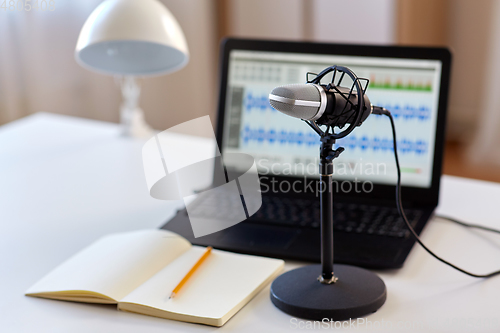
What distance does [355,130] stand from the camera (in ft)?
3.22

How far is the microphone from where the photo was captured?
0.60 meters

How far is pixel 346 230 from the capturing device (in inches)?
34.3

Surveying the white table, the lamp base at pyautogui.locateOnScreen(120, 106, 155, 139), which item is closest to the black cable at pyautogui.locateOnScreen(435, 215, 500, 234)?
the white table

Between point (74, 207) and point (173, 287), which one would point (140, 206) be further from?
point (173, 287)

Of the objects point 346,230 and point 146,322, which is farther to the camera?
point 346,230

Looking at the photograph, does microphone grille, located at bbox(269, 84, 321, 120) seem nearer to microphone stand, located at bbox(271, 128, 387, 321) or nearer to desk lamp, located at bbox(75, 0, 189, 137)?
microphone stand, located at bbox(271, 128, 387, 321)

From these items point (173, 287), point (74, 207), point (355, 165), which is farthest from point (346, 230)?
point (74, 207)

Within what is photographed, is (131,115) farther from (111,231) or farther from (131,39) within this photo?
(111,231)

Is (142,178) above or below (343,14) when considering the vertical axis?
below

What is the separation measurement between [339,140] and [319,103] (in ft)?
1.21

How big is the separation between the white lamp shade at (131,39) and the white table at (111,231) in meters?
0.19

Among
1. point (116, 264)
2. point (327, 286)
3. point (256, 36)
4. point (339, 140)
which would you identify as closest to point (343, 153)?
point (339, 140)

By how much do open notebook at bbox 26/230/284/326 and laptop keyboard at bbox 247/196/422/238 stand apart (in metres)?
0.14

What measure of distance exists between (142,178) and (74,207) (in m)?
0.17
